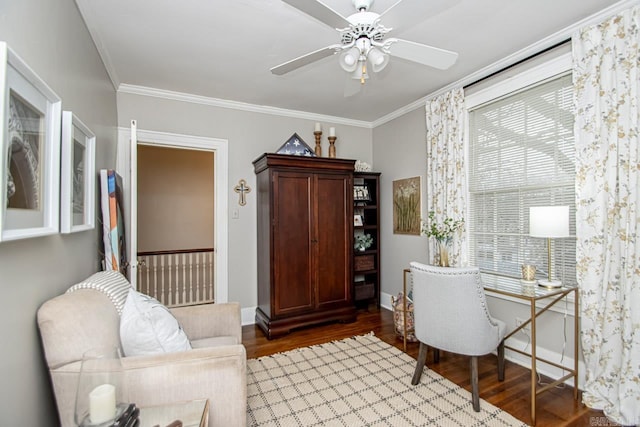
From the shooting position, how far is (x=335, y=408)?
2.04 m

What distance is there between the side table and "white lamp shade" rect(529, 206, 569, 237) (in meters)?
2.31

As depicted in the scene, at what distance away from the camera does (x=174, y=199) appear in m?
4.93

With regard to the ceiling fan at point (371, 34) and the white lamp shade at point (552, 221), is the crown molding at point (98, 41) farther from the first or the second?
the white lamp shade at point (552, 221)

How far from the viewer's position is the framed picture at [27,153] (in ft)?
3.20

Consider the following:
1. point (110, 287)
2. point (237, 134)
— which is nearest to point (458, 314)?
point (110, 287)

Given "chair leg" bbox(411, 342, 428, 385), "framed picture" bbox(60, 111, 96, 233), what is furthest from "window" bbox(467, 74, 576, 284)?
"framed picture" bbox(60, 111, 96, 233)

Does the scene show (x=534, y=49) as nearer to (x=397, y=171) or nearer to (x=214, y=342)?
(x=397, y=171)

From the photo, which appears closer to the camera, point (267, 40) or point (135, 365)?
point (135, 365)

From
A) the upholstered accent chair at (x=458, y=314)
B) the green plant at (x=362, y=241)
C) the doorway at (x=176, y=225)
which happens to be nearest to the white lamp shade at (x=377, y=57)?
the upholstered accent chair at (x=458, y=314)

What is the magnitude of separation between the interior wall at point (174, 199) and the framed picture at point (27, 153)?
370 centimetres

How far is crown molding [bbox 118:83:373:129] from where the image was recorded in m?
3.21

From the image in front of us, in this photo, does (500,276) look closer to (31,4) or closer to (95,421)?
(95,421)

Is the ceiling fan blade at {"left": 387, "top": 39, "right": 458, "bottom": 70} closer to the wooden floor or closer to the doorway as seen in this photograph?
the wooden floor

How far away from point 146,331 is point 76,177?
Result: 92 cm
